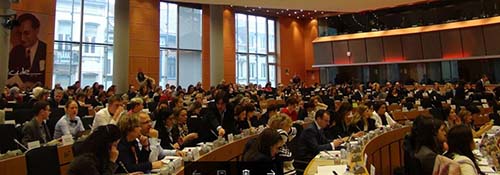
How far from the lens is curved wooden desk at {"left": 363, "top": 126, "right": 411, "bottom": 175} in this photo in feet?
17.7

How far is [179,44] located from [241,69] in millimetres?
4399

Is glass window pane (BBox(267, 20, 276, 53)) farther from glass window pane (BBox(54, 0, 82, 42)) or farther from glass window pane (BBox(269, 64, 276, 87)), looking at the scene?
glass window pane (BBox(54, 0, 82, 42))

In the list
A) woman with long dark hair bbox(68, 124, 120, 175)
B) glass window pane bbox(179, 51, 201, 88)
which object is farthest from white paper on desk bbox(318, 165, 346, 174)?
glass window pane bbox(179, 51, 201, 88)

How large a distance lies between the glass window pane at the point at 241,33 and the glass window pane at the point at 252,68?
724 millimetres

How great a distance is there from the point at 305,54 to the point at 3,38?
57.3ft

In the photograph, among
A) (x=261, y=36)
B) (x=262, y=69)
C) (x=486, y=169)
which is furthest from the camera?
(x=262, y=69)

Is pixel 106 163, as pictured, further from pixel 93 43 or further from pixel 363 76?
pixel 363 76

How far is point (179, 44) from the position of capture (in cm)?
1905

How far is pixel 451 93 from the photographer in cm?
1350

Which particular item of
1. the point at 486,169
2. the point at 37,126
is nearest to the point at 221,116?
the point at 37,126

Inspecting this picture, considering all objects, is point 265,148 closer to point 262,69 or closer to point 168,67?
point 168,67

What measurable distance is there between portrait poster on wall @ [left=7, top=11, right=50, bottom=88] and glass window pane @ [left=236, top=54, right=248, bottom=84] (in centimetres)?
994

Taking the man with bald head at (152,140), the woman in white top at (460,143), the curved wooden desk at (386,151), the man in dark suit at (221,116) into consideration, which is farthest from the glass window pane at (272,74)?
the woman in white top at (460,143)

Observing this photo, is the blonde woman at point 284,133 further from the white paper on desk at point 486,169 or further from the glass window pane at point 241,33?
the glass window pane at point 241,33
